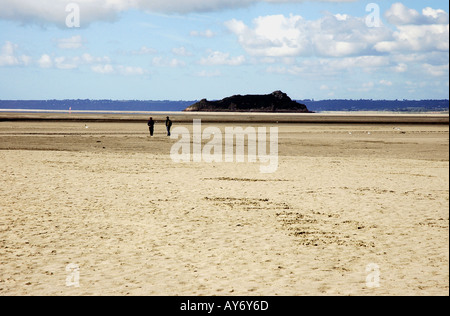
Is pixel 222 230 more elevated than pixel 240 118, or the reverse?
pixel 240 118

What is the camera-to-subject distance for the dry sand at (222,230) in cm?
820

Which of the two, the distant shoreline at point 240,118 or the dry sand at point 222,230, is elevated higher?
the distant shoreline at point 240,118

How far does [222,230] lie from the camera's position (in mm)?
11922

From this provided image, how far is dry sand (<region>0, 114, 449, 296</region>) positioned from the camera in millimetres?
8195

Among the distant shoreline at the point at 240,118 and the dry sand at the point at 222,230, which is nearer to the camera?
the dry sand at the point at 222,230

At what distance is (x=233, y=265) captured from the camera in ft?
30.2

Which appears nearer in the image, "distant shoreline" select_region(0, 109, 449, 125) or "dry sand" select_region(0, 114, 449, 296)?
"dry sand" select_region(0, 114, 449, 296)

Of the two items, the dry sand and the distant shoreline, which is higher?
the distant shoreline

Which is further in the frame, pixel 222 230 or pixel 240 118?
pixel 240 118

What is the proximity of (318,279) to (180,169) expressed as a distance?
593 inches
